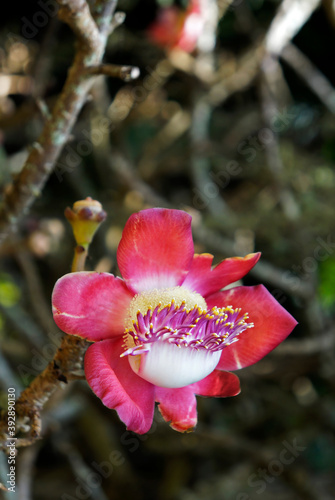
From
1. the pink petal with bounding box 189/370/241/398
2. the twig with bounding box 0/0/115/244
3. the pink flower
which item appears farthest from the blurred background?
the pink petal with bounding box 189/370/241/398

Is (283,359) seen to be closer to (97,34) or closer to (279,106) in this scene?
(279,106)

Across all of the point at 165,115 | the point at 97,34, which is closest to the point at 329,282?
the point at 165,115

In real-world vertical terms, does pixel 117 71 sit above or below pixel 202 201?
above

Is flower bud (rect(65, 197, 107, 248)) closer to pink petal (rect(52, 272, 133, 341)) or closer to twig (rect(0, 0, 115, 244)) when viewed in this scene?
pink petal (rect(52, 272, 133, 341))

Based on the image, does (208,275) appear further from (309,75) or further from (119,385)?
(309,75)

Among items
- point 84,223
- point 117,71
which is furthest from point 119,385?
point 117,71

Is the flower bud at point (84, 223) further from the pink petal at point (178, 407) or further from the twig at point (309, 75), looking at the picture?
the twig at point (309, 75)
